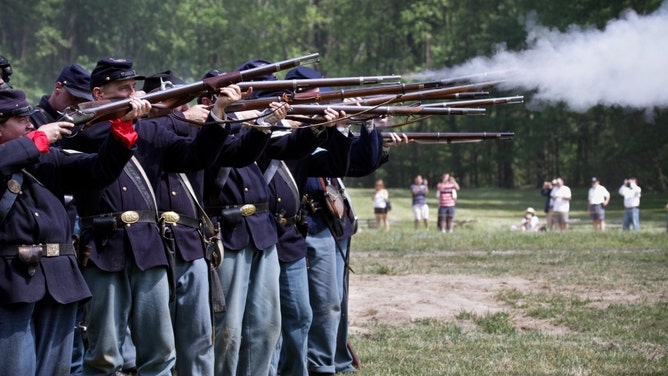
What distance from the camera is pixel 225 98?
662cm

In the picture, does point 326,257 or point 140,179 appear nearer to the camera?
point 140,179

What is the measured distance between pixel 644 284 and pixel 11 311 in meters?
10.6

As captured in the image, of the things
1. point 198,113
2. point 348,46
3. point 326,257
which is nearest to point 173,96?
point 198,113

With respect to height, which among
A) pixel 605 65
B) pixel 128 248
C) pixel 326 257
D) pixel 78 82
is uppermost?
pixel 605 65

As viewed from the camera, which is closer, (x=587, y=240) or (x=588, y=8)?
(x=587, y=240)

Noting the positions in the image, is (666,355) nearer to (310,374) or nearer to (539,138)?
(310,374)

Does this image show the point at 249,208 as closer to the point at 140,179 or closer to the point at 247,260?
the point at 247,260

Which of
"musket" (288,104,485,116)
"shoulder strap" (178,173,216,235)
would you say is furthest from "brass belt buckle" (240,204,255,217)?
"musket" (288,104,485,116)

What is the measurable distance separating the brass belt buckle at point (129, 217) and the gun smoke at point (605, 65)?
3.99m

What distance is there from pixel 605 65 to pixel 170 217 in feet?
15.7

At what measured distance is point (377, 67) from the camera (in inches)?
Result: 2606

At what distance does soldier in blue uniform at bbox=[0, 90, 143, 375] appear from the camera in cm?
560

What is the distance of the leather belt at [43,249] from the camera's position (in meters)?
5.67

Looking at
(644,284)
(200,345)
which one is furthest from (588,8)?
(200,345)
